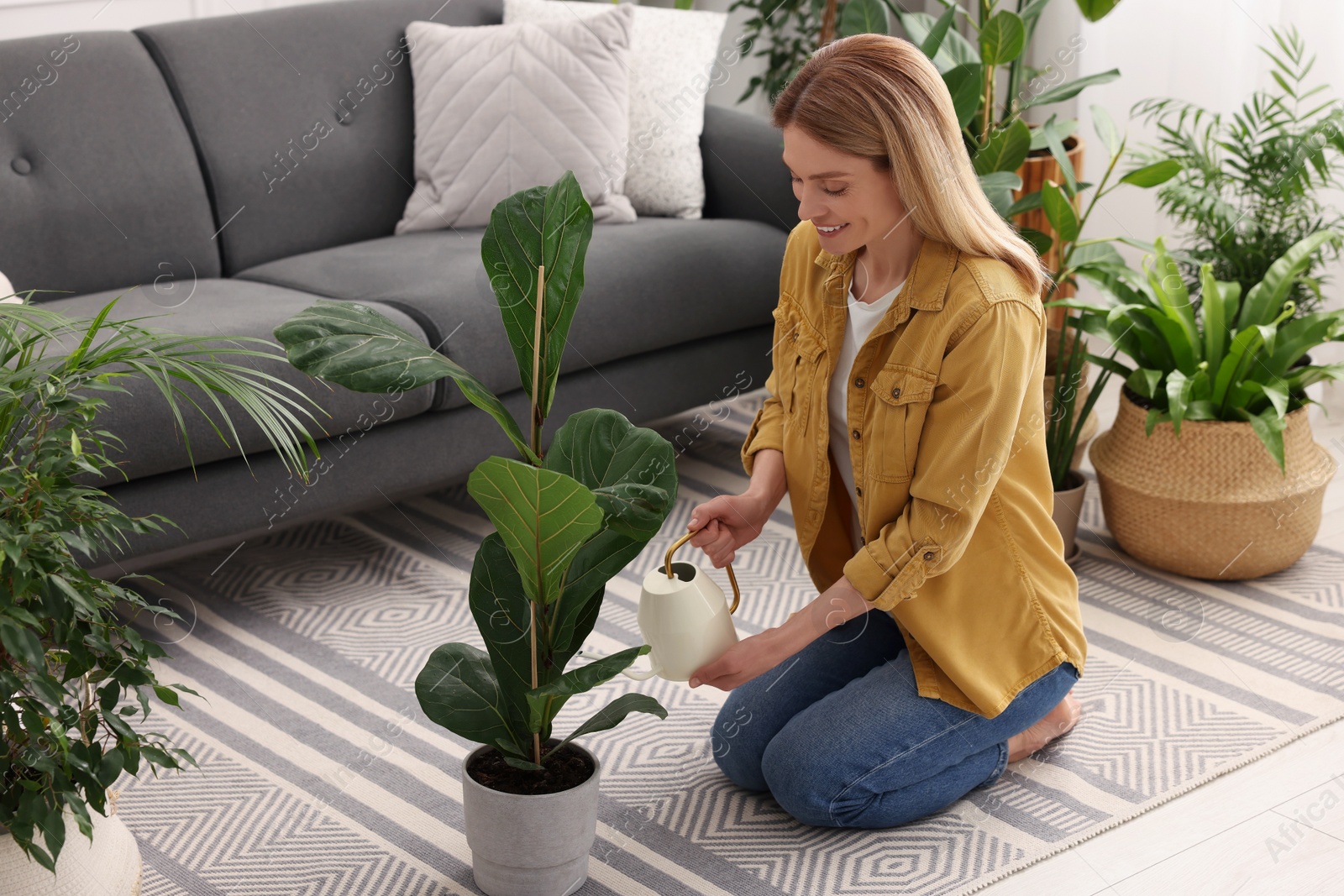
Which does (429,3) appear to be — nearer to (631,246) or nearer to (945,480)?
(631,246)

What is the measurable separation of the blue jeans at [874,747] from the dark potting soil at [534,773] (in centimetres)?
28

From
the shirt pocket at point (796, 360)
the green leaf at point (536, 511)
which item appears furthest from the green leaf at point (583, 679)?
the shirt pocket at point (796, 360)

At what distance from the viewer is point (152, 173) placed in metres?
2.64

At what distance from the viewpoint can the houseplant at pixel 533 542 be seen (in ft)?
4.30

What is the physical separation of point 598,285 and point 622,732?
0.91 metres

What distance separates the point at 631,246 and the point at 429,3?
85 cm

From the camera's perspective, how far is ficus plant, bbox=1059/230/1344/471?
2.30 m

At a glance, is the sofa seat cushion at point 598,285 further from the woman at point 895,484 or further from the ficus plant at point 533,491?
the ficus plant at point 533,491

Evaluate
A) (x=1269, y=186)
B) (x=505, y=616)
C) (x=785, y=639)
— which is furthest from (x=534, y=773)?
(x=1269, y=186)

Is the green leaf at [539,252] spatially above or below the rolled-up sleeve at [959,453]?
above

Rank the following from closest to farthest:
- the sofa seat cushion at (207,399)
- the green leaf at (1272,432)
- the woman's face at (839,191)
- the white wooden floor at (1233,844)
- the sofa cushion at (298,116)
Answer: the woman's face at (839,191), the white wooden floor at (1233,844), the sofa seat cushion at (207,399), the green leaf at (1272,432), the sofa cushion at (298,116)

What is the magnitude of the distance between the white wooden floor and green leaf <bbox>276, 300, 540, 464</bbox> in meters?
0.91

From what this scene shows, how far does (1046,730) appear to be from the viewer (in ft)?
6.15

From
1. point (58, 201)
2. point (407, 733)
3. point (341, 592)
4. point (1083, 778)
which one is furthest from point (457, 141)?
point (1083, 778)
